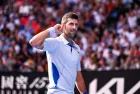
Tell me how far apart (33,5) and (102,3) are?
3.10m

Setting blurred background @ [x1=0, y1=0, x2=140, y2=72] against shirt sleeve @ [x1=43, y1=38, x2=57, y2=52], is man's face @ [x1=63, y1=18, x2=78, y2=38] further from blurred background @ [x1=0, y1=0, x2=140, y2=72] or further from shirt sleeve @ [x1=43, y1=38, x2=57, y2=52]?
blurred background @ [x1=0, y1=0, x2=140, y2=72]

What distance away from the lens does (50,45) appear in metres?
7.27

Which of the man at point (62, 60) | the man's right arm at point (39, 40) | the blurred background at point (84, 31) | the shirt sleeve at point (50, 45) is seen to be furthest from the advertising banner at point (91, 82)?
the man's right arm at point (39, 40)

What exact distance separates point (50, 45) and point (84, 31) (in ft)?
36.5

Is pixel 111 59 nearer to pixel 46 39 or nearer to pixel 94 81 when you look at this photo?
pixel 94 81

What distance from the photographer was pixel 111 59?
15.0 metres

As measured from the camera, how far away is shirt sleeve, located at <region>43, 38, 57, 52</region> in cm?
723

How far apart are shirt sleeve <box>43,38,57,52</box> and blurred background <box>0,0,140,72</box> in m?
6.93

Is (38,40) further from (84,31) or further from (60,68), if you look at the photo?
(84,31)

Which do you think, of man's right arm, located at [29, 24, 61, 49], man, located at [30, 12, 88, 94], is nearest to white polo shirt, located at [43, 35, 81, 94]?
man, located at [30, 12, 88, 94]

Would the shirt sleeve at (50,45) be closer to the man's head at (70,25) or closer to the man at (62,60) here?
the man at (62,60)

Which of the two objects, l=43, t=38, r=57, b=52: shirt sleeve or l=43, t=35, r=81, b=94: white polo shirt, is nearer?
l=43, t=38, r=57, b=52: shirt sleeve

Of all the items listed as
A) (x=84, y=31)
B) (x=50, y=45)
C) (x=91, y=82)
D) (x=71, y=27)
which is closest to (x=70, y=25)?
(x=71, y=27)

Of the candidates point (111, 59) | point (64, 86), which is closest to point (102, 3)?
point (111, 59)
